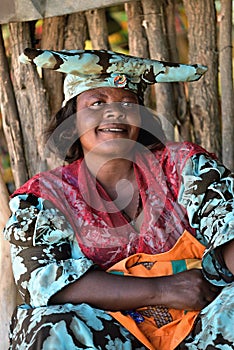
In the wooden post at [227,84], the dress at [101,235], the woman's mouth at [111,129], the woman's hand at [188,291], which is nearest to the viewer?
the dress at [101,235]

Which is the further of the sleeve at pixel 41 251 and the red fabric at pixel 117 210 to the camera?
the red fabric at pixel 117 210

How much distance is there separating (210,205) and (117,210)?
371mm

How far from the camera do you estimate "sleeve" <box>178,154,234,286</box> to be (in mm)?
2223

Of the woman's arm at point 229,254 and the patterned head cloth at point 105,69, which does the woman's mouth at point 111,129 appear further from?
the woman's arm at point 229,254

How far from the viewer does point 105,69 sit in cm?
246

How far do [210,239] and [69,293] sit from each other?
0.49 m

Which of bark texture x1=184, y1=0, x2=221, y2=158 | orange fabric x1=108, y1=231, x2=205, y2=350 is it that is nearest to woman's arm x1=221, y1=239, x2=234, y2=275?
orange fabric x1=108, y1=231, x2=205, y2=350

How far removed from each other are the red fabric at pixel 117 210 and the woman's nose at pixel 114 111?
0.22m

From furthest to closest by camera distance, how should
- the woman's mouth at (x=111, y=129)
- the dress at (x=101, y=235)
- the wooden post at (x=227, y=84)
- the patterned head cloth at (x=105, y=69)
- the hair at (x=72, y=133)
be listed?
the wooden post at (x=227, y=84)
the hair at (x=72, y=133)
the woman's mouth at (x=111, y=129)
the patterned head cloth at (x=105, y=69)
the dress at (x=101, y=235)

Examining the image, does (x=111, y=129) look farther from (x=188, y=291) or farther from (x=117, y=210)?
(x=188, y=291)

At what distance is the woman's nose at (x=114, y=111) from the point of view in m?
2.51

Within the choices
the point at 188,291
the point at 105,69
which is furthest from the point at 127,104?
the point at 188,291

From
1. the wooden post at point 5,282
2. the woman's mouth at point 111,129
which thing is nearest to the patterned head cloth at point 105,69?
the woman's mouth at point 111,129

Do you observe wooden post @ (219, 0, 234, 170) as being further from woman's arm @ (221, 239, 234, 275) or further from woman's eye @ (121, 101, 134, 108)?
woman's arm @ (221, 239, 234, 275)
